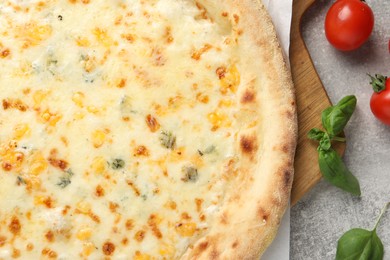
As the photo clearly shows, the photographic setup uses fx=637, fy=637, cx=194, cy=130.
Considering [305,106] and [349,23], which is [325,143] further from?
[349,23]

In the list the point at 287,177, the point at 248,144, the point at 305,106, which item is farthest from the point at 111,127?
the point at 305,106

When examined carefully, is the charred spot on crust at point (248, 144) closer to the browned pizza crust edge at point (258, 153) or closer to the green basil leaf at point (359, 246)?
the browned pizza crust edge at point (258, 153)

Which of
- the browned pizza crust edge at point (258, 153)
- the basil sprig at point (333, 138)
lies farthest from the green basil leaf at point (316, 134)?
the browned pizza crust edge at point (258, 153)

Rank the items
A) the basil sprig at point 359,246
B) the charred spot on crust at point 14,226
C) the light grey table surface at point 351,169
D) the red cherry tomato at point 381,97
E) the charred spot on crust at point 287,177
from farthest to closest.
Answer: the light grey table surface at point 351,169 → the red cherry tomato at point 381,97 → the basil sprig at point 359,246 → the charred spot on crust at point 287,177 → the charred spot on crust at point 14,226

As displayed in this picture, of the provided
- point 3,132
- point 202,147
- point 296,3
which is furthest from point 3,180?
point 296,3

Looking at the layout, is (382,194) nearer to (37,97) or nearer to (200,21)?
(200,21)
